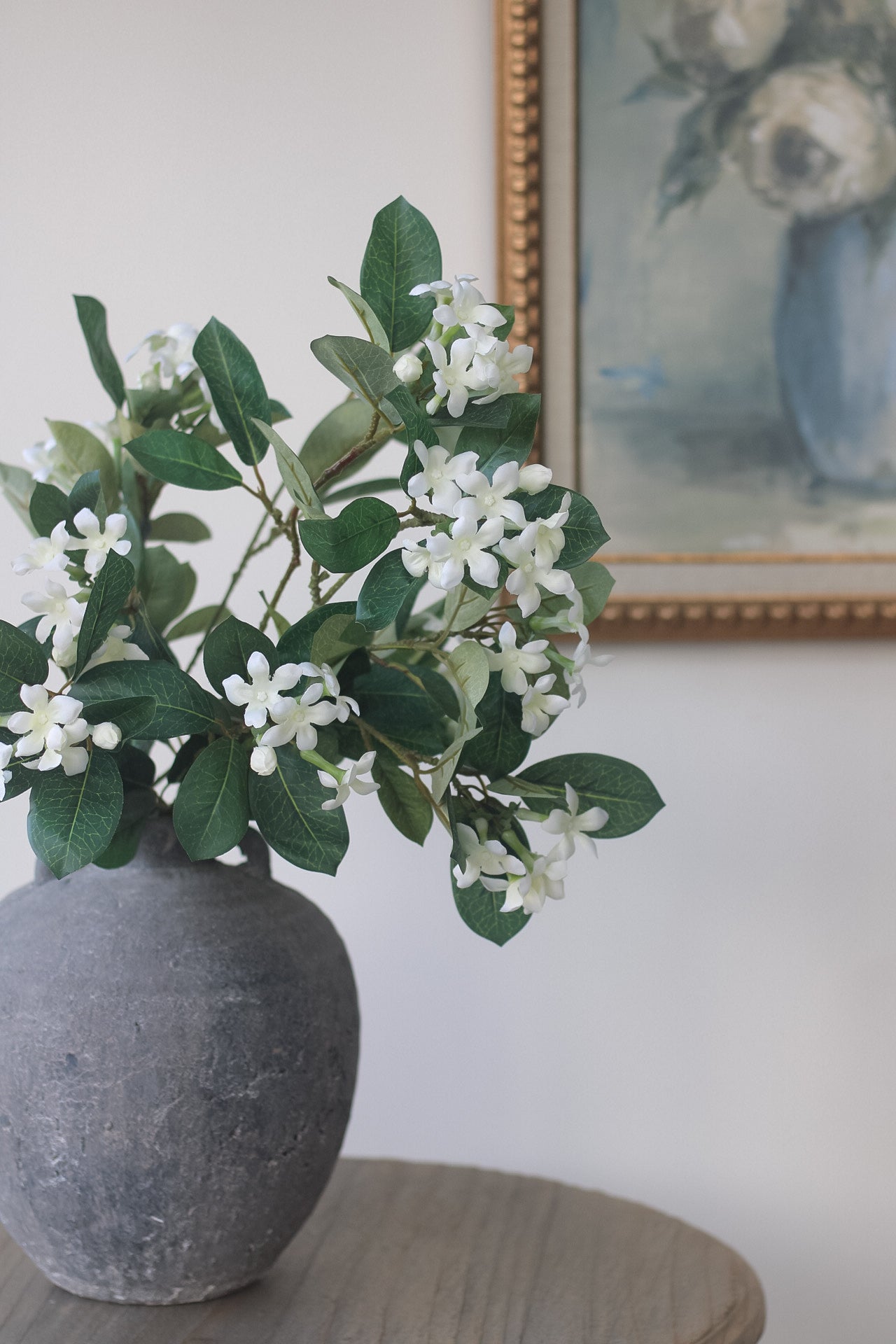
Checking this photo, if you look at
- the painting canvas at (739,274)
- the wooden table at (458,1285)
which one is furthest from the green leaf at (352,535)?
the painting canvas at (739,274)

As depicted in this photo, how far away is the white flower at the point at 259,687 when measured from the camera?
1.95 feet

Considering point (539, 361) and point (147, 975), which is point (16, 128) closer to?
point (539, 361)

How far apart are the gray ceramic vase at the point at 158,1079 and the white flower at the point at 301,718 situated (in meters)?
0.16

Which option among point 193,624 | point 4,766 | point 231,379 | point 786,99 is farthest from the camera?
point 786,99

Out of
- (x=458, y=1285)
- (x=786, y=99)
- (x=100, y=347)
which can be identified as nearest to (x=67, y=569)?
(x=100, y=347)

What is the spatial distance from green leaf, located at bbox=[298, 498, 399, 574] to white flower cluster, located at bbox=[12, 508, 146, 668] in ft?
0.33

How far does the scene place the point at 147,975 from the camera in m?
0.67

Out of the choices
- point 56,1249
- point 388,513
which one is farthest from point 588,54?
point 56,1249

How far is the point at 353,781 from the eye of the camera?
0.60 meters

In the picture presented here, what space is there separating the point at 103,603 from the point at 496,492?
0.21 meters

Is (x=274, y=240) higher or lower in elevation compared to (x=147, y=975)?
higher

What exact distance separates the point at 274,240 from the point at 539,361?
295 mm

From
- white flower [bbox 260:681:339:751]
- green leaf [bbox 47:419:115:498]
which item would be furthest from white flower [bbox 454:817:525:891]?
green leaf [bbox 47:419:115:498]

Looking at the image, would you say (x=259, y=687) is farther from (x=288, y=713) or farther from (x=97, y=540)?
(x=97, y=540)
